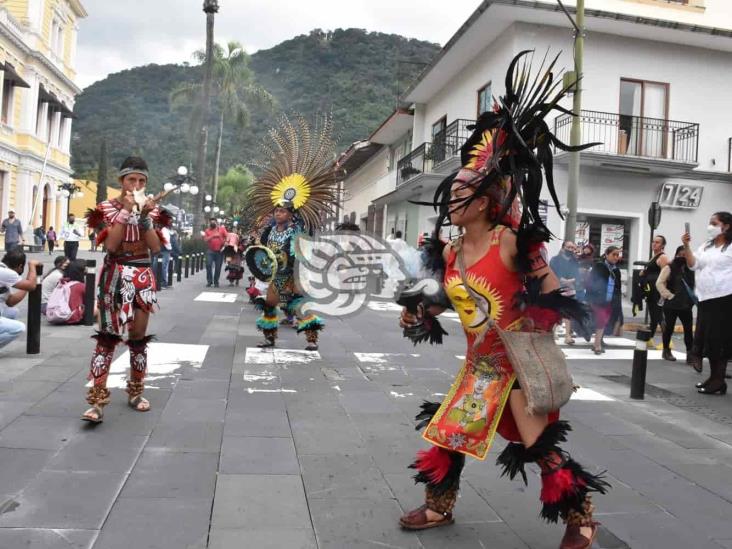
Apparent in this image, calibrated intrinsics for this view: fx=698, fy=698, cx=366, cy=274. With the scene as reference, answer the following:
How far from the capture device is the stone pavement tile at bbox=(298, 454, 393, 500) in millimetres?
3750

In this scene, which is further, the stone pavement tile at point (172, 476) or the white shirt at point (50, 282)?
the white shirt at point (50, 282)

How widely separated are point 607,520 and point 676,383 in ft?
16.0

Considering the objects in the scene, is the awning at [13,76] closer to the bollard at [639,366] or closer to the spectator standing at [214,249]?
the spectator standing at [214,249]

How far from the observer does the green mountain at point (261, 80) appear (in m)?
60.9

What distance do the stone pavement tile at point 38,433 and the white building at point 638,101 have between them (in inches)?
601

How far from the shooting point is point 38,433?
14.9 ft

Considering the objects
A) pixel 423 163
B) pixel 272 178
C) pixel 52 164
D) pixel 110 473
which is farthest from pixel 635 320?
pixel 52 164

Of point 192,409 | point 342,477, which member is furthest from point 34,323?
point 342,477

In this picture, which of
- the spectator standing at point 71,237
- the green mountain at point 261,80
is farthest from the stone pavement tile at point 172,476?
the green mountain at point 261,80

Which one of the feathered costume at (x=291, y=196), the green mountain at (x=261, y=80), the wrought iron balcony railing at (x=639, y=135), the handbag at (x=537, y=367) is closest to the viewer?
the handbag at (x=537, y=367)

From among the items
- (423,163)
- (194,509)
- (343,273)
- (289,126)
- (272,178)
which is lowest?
(194,509)

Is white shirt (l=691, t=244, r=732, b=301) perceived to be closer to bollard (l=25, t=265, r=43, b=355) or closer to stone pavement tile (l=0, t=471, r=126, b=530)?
stone pavement tile (l=0, t=471, r=126, b=530)

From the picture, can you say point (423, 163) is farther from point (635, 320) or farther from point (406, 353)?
point (406, 353)

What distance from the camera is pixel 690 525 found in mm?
3508
